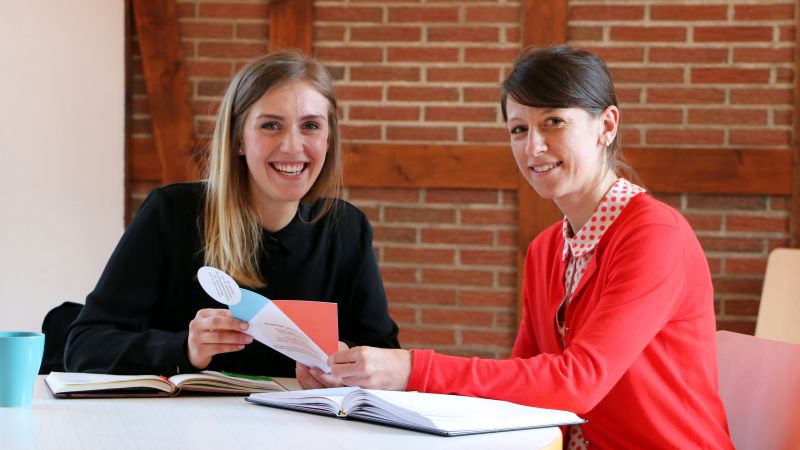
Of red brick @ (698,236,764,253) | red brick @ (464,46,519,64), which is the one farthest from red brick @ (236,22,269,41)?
red brick @ (698,236,764,253)

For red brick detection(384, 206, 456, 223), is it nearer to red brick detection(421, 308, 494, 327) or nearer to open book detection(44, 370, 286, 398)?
red brick detection(421, 308, 494, 327)

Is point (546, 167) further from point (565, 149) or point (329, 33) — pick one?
point (329, 33)

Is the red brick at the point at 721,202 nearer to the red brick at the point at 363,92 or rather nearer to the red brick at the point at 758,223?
the red brick at the point at 758,223

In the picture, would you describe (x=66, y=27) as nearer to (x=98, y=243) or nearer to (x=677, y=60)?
(x=98, y=243)

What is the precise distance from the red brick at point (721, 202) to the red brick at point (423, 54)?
111cm

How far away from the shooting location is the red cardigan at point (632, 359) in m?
1.58

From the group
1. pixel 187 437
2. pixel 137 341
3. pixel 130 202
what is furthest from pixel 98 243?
pixel 187 437

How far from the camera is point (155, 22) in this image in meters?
4.04

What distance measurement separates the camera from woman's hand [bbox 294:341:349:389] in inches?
68.0

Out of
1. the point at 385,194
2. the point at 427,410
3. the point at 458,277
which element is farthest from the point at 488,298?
the point at 427,410

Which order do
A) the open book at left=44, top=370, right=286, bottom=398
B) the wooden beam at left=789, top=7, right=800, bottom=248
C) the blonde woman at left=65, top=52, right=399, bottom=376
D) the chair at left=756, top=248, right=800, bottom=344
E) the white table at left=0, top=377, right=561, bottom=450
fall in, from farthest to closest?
1. the wooden beam at left=789, top=7, right=800, bottom=248
2. the chair at left=756, top=248, right=800, bottom=344
3. the blonde woman at left=65, top=52, right=399, bottom=376
4. the open book at left=44, top=370, right=286, bottom=398
5. the white table at left=0, top=377, right=561, bottom=450

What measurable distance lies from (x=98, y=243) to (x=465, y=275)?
1484 millimetres

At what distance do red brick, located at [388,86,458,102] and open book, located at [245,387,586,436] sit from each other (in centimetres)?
251

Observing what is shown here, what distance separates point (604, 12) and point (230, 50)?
1.54 metres
